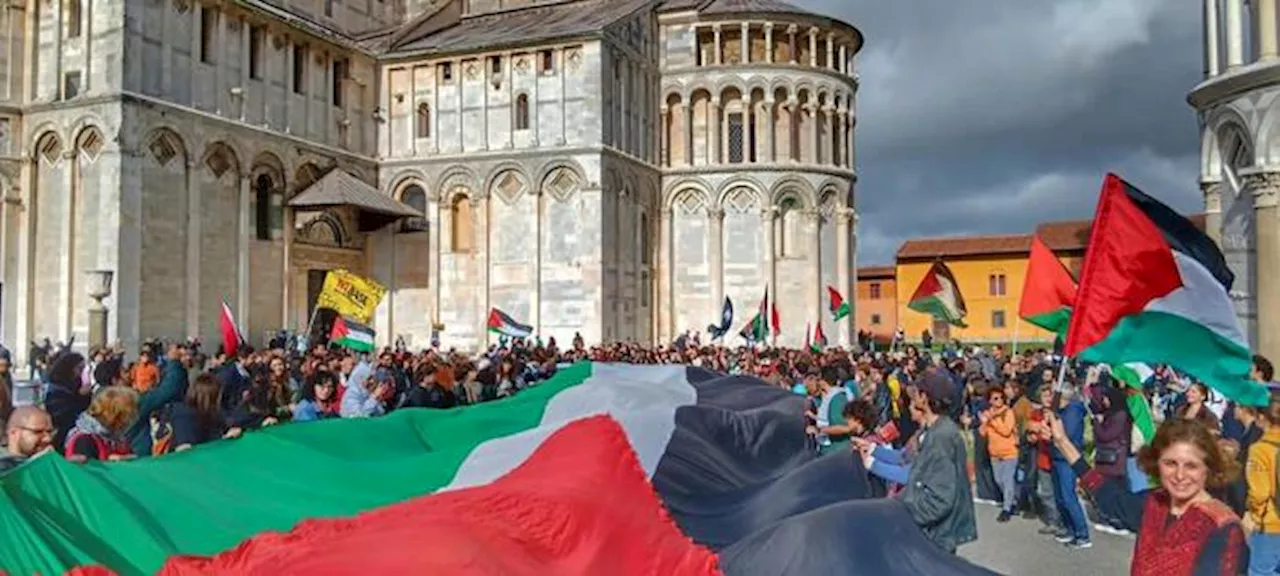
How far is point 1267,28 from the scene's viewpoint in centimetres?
1955

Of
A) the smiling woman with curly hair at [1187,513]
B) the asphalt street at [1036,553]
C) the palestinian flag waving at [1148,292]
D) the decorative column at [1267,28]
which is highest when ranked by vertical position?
the decorative column at [1267,28]

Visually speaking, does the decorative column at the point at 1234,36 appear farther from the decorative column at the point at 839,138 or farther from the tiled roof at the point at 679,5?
the tiled roof at the point at 679,5

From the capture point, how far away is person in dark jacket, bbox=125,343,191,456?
350 inches

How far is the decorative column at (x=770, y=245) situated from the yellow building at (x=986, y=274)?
88.3ft

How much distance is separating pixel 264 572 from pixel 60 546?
114cm

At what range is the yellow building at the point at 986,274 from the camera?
66.1 metres

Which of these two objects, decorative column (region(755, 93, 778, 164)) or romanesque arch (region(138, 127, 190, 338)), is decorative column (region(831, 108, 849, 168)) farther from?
romanesque arch (region(138, 127, 190, 338))

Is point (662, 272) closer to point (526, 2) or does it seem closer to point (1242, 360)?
point (526, 2)

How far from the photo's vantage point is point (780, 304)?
136ft

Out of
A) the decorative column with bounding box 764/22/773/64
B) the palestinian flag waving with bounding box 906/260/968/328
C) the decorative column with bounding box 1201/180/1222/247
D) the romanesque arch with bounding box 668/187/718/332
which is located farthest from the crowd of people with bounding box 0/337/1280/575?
the decorative column with bounding box 764/22/773/64

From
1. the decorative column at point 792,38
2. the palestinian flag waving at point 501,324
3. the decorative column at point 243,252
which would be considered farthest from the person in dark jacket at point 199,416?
the decorative column at point 792,38

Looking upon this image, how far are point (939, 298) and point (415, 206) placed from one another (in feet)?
73.6

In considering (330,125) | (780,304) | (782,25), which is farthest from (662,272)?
(330,125)

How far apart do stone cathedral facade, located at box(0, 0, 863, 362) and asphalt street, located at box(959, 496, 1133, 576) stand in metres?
23.0
